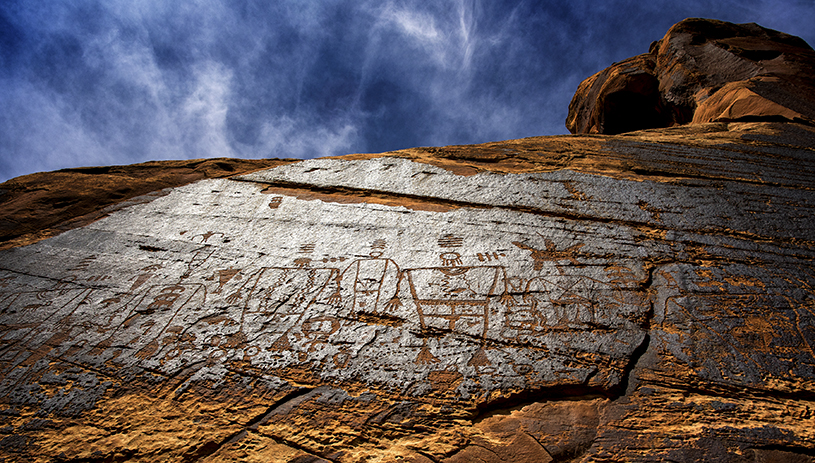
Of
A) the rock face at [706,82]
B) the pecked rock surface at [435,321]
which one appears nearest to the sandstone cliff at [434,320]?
the pecked rock surface at [435,321]

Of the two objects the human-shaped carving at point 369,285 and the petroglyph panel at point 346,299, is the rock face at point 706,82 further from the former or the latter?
the human-shaped carving at point 369,285

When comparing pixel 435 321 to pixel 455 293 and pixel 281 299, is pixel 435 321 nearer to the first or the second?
pixel 455 293

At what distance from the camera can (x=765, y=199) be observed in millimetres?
3125

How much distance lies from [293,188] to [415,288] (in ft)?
6.56

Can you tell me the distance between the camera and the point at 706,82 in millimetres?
6141

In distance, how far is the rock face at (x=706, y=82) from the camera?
502 cm

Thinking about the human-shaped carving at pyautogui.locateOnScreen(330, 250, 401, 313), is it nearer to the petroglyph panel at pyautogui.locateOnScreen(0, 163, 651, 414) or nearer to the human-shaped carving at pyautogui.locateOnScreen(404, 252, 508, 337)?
the petroglyph panel at pyautogui.locateOnScreen(0, 163, 651, 414)

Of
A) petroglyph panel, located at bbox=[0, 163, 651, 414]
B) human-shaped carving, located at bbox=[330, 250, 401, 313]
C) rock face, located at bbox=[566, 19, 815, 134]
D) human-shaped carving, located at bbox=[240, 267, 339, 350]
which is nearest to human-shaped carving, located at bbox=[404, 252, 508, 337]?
petroglyph panel, located at bbox=[0, 163, 651, 414]

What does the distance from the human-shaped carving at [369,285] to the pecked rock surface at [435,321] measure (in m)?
0.02

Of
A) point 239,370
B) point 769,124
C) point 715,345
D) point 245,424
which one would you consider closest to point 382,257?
point 239,370

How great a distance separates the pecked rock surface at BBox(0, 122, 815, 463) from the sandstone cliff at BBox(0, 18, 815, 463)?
0.01 meters

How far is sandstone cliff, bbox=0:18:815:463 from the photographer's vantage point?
186 cm

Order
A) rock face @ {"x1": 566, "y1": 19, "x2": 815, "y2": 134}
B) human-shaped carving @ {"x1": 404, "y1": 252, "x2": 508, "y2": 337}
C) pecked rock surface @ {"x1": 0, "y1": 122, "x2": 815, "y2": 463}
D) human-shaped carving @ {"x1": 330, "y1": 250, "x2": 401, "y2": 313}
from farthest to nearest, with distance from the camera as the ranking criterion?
rock face @ {"x1": 566, "y1": 19, "x2": 815, "y2": 134} < human-shaped carving @ {"x1": 330, "y1": 250, "x2": 401, "y2": 313} < human-shaped carving @ {"x1": 404, "y1": 252, "x2": 508, "y2": 337} < pecked rock surface @ {"x1": 0, "y1": 122, "x2": 815, "y2": 463}

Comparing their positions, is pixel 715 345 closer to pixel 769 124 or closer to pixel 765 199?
pixel 765 199
